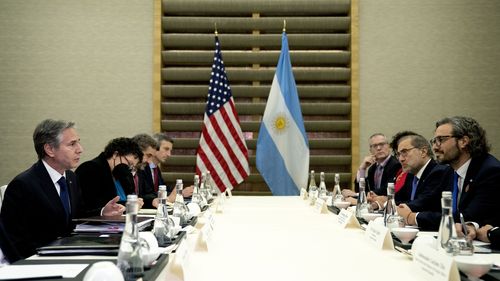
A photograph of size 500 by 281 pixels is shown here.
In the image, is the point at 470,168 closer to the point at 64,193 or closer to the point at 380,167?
the point at 64,193

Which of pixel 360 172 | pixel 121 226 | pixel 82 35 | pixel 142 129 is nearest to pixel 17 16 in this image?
pixel 82 35

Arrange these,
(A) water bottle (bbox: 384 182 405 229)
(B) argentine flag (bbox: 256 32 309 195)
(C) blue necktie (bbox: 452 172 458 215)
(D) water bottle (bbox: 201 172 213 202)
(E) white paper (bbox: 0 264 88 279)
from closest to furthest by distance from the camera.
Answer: (E) white paper (bbox: 0 264 88 279), (A) water bottle (bbox: 384 182 405 229), (C) blue necktie (bbox: 452 172 458 215), (D) water bottle (bbox: 201 172 213 202), (B) argentine flag (bbox: 256 32 309 195)

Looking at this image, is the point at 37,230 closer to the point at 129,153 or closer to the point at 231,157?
the point at 129,153

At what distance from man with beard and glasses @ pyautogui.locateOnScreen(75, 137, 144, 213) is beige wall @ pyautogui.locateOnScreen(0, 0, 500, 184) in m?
2.44

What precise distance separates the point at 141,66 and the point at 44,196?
4.23 m

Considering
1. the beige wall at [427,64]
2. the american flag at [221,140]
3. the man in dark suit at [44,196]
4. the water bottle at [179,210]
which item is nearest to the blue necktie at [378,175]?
the beige wall at [427,64]

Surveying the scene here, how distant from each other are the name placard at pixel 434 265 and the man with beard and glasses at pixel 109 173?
235 cm

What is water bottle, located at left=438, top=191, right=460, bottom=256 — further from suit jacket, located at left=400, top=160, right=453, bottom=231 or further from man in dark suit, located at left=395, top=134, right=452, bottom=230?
suit jacket, located at left=400, top=160, right=453, bottom=231

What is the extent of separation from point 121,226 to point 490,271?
148 cm

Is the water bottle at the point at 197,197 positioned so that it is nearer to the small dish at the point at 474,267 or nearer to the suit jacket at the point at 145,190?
the suit jacket at the point at 145,190

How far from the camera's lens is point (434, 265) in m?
1.32

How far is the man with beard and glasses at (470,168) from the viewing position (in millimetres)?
2531

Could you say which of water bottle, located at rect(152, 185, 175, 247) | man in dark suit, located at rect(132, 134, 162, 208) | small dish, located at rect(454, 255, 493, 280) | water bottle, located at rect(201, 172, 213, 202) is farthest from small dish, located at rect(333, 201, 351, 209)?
small dish, located at rect(454, 255, 493, 280)

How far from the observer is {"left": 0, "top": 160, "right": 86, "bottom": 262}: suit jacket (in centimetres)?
218
